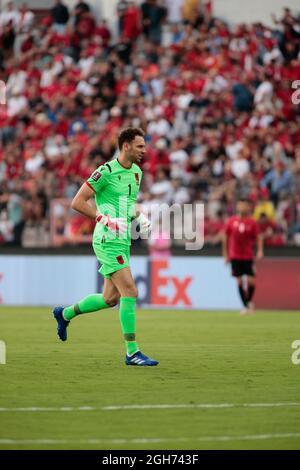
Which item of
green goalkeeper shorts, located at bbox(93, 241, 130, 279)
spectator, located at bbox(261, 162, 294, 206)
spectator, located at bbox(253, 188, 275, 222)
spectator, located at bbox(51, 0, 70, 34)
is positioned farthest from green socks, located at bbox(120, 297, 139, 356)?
spectator, located at bbox(51, 0, 70, 34)

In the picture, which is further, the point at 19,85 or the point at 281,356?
the point at 19,85

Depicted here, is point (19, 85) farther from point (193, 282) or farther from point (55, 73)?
point (193, 282)

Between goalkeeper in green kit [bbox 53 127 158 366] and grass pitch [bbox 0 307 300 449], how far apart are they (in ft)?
1.92

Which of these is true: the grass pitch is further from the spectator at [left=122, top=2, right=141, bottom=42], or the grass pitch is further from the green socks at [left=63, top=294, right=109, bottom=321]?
the spectator at [left=122, top=2, right=141, bottom=42]

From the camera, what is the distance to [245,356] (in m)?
14.2

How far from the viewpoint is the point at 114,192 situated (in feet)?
42.0

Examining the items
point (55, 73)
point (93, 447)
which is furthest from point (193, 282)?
point (93, 447)

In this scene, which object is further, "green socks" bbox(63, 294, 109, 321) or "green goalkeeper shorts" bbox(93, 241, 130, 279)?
"green socks" bbox(63, 294, 109, 321)

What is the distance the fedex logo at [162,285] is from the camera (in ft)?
83.3

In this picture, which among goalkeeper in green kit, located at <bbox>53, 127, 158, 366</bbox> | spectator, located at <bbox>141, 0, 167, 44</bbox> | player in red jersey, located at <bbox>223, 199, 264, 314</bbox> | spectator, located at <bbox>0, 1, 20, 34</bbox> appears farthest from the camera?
spectator, located at <bbox>0, 1, 20, 34</bbox>

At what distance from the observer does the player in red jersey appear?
23422 millimetres

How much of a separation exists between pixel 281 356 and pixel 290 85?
13.1 meters

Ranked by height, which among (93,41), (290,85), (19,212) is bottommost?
(19,212)
